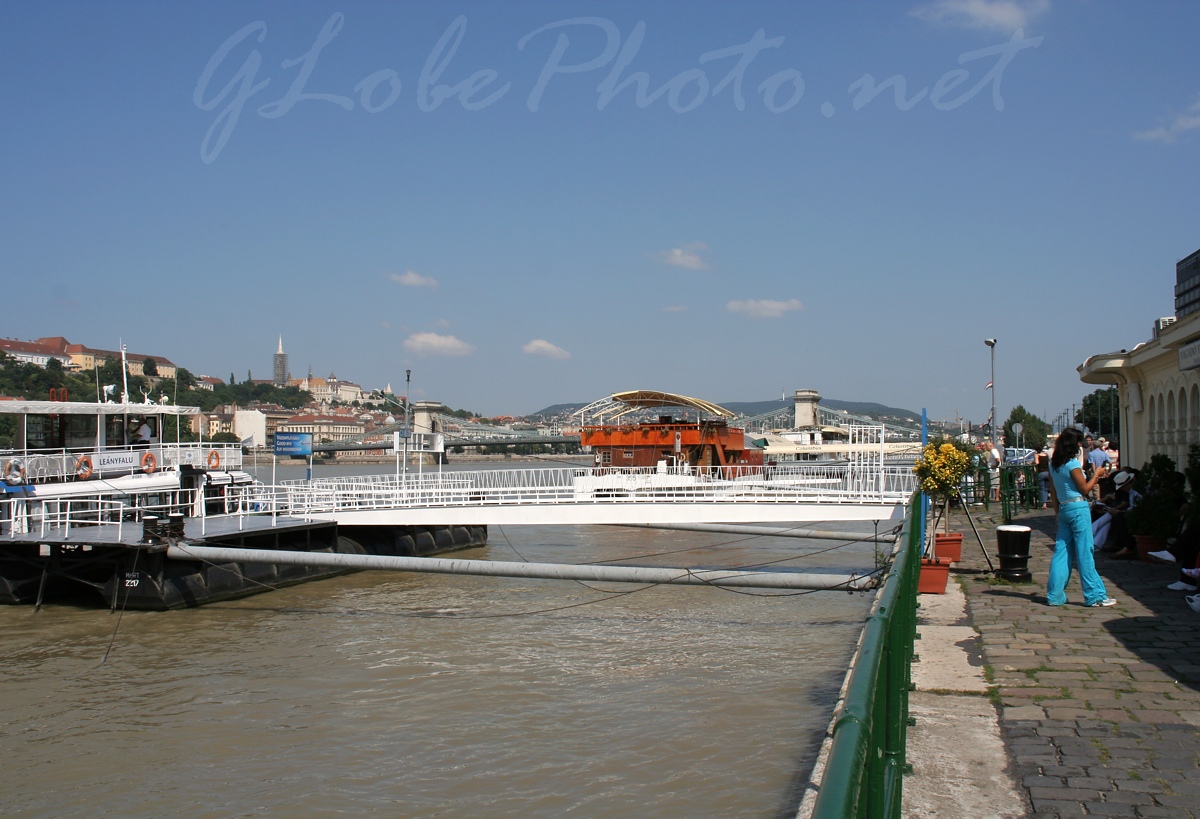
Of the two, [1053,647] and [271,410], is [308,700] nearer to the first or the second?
[1053,647]

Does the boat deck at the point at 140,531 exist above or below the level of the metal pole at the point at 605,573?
above

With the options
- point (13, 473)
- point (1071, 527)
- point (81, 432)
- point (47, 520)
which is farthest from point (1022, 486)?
point (81, 432)

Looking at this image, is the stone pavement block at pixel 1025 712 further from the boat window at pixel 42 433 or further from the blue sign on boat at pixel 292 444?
the boat window at pixel 42 433

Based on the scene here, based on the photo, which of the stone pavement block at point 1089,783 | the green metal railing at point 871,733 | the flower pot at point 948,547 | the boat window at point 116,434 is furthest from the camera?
the boat window at point 116,434

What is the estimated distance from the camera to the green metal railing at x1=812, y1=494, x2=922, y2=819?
6.46 feet

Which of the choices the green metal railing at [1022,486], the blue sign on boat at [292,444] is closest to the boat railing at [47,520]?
the blue sign on boat at [292,444]

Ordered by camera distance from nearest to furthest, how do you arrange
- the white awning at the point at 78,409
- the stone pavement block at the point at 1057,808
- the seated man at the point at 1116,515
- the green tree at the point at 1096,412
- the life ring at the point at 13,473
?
the stone pavement block at the point at 1057,808
the seated man at the point at 1116,515
the life ring at the point at 13,473
the white awning at the point at 78,409
the green tree at the point at 1096,412

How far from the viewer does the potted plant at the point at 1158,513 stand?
13055 mm

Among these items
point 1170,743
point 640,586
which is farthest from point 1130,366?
point 1170,743

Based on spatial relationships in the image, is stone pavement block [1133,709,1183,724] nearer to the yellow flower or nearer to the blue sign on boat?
the yellow flower

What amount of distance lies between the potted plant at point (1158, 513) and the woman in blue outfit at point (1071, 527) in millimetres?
4019

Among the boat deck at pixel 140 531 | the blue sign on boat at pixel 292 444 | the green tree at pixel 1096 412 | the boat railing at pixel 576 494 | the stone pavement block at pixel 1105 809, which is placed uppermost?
the green tree at pixel 1096 412

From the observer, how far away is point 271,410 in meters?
149

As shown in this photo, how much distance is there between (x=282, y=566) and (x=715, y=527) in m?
9.57
